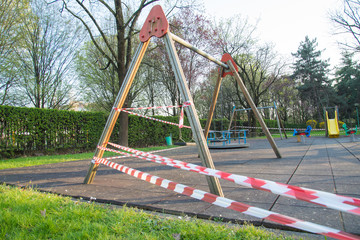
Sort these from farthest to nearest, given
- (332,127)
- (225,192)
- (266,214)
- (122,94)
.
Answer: (332,127), (122,94), (225,192), (266,214)

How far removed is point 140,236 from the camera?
5.34 feet

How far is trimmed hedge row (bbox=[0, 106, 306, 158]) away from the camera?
8.48 metres

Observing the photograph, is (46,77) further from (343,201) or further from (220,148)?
(343,201)

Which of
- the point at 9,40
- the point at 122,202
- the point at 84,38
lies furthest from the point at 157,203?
the point at 84,38

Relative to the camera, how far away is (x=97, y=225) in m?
1.83

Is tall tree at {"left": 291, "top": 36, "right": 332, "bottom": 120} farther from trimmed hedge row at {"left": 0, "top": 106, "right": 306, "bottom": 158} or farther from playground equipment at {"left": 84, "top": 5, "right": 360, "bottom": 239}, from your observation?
playground equipment at {"left": 84, "top": 5, "right": 360, "bottom": 239}

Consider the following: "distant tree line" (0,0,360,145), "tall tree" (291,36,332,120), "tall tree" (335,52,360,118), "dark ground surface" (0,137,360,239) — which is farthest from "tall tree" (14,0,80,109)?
"tall tree" (335,52,360,118)

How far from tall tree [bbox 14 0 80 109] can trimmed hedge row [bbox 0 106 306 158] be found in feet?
35.1

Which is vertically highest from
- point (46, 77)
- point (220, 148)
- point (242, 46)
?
point (242, 46)

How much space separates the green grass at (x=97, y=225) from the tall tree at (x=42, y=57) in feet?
63.8

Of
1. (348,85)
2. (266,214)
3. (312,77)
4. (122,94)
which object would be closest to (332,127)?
(122,94)

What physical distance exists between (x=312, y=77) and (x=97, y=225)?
153ft

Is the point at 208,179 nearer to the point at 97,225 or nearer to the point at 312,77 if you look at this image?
the point at 97,225

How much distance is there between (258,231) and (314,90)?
44885 mm
